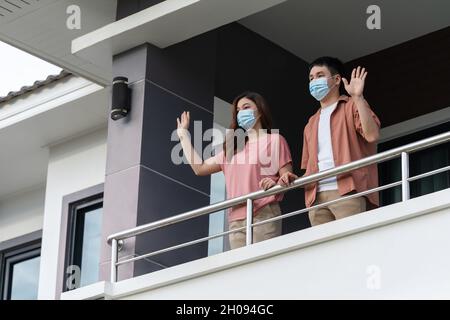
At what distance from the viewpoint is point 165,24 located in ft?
43.0

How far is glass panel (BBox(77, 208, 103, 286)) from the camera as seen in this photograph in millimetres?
15320

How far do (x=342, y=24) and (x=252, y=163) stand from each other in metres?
3.66

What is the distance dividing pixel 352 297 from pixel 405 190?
0.85 meters

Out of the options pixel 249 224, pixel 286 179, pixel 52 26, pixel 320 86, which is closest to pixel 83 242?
pixel 52 26

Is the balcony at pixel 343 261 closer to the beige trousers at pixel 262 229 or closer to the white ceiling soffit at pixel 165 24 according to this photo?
the beige trousers at pixel 262 229

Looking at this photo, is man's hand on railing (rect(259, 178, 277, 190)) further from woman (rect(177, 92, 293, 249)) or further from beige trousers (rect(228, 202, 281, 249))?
beige trousers (rect(228, 202, 281, 249))

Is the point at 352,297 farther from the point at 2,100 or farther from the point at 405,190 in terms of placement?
the point at 2,100

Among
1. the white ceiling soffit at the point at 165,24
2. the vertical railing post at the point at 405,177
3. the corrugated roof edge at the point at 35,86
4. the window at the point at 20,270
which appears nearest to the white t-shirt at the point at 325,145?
the vertical railing post at the point at 405,177

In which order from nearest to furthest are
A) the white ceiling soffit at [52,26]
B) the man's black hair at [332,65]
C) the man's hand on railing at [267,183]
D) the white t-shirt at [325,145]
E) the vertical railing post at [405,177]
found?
the vertical railing post at [405,177], the man's hand on railing at [267,183], the white t-shirt at [325,145], the man's black hair at [332,65], the white ceiling soffit at [52,26]

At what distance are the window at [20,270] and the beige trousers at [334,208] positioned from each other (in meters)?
6.22

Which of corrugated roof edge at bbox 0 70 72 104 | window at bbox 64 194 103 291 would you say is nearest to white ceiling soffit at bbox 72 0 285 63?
corrugated roof edge at bbox 0 70 72 104

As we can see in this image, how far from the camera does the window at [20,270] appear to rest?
16.9 m

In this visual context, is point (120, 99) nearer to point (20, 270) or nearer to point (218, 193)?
point (218, 193)
